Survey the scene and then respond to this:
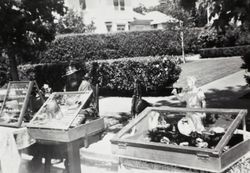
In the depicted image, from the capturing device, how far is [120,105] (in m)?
Answer: 13.1

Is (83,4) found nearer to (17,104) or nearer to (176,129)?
(17,104)

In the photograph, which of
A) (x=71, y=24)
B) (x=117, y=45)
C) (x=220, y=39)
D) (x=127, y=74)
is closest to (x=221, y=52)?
(x=220, y=39)

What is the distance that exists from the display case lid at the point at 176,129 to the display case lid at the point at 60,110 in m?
1.02

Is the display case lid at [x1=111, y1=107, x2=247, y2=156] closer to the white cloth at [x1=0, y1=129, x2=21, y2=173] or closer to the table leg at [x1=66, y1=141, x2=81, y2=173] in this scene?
the table leg at [x1=66, y1=141, x2=81, y2=173]

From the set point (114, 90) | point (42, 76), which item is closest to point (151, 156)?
point (114, 90)

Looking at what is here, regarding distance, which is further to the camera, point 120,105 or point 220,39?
point 220,39

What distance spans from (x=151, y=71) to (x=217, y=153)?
10.5 meters

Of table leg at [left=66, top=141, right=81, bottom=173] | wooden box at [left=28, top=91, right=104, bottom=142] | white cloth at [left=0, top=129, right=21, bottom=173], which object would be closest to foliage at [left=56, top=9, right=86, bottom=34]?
wooden box at [left=28, top=91, right=104, bottom=142]

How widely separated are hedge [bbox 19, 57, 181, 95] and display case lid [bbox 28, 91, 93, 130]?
21.7ft

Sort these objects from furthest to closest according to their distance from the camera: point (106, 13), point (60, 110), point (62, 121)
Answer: point (106, 13), point (60, 110), point (62, 121)

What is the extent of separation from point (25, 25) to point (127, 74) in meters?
4.51

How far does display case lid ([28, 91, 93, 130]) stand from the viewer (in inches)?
205

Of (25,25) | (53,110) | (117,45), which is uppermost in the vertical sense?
(25,25)

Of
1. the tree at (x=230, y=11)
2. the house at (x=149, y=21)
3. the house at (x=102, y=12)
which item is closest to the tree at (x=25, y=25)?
the tree at (x=230, y=11)
